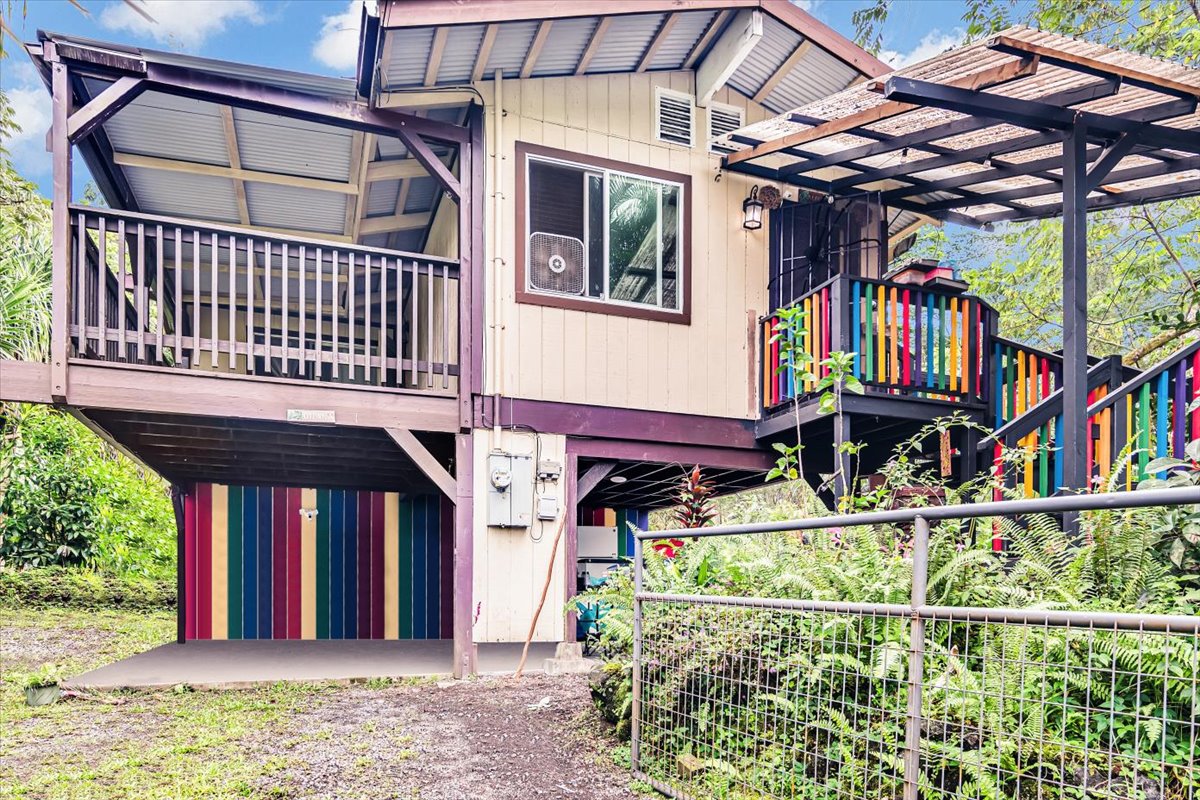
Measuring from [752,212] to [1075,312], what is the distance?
118 inches

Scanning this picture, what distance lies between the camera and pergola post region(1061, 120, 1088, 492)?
18.1ft

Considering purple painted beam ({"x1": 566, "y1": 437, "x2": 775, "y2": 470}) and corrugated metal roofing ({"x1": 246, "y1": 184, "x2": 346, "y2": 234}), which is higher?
corrugated metal roofing ({"x1": 246, "y1": 184, "x2": 346, "y2": 234})

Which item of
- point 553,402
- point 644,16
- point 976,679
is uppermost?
point 644,16

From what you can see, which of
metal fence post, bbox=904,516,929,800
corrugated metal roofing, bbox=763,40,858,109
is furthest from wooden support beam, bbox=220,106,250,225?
metal fence post, bbox=904,516,929,800

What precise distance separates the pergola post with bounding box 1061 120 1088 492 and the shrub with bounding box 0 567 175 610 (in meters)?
11.6

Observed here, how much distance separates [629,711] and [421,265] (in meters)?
3.98

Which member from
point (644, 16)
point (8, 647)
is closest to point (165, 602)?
point (8, 647)

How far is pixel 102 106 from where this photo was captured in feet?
20.0

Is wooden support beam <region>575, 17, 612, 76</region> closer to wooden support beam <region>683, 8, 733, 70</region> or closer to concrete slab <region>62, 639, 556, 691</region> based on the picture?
wooden support beam <region>683, 8, 733, 70</region>

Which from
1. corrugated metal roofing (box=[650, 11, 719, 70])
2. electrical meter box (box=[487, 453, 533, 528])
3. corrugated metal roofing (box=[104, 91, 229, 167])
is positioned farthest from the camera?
corrugated metal roofing (box=[650, 11, 719, 70])

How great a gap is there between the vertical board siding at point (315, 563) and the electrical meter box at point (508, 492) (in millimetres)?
2992

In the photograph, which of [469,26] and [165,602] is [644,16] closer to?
[469,26]

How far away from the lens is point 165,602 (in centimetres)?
1298

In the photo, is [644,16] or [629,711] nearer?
[629,711]
